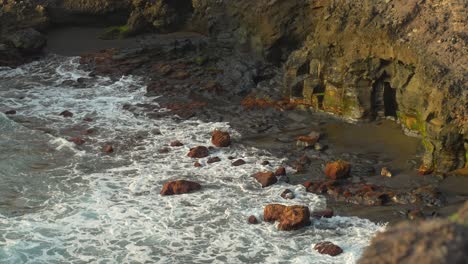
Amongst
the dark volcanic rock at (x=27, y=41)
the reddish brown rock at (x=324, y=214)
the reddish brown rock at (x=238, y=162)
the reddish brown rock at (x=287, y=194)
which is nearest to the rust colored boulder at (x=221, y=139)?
the reddish brown rock at (x=238, y=162)

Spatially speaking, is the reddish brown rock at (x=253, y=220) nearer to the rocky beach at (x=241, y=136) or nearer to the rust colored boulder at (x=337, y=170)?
the rocky beach at (x=241, y=136)

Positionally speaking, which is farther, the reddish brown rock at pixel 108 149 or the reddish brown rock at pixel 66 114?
the reddish brown rock at pixel 66 114

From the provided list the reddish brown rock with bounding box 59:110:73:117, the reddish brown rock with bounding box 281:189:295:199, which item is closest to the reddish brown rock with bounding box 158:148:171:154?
the reddish brown rock with bounding box 281:189:295:199

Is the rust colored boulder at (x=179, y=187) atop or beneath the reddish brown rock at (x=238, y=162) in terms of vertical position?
beneath

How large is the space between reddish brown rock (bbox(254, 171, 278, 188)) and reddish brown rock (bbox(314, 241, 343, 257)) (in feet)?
10.2

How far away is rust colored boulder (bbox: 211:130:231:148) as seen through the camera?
721 inches

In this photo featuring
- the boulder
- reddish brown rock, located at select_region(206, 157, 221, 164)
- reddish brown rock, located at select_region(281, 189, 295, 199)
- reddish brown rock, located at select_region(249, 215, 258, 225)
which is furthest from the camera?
reddish brown rock, located at select_region(206, 157, 221, 164)

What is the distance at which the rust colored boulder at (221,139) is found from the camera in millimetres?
18312

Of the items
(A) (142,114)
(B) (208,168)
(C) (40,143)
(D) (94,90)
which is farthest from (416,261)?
(D) (94,90)

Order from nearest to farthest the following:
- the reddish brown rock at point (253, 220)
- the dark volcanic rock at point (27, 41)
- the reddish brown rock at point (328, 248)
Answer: the reddish brown rock at point (328, 248), the reddish brown rock at point (253, 220), the dark volcanic rock at point (27, 41)

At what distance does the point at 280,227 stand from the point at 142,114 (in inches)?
346

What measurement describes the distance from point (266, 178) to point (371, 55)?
5704 mm

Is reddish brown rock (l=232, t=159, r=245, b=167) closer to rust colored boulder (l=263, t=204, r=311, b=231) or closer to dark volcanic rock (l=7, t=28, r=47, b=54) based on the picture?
rust colored boulder (l=263, t=204, r=311, b=231)

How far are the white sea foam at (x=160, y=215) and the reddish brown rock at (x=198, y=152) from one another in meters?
0.27
